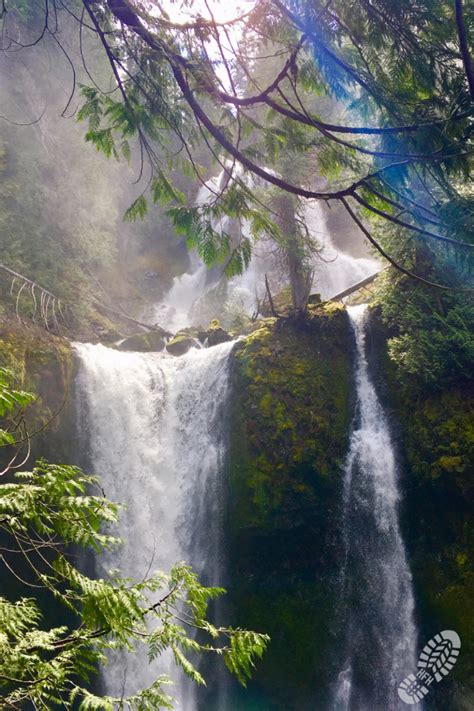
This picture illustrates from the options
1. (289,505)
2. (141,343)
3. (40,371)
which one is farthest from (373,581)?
(141,343)

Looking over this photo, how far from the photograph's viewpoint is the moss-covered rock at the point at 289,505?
905cm

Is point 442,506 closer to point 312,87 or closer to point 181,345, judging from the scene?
point 312,87

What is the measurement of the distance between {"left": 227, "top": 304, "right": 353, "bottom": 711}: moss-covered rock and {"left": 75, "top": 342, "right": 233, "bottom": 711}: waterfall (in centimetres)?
69

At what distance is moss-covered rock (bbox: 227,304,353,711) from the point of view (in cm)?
905

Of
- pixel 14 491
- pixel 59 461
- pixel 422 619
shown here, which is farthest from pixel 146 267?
pixel 14 491

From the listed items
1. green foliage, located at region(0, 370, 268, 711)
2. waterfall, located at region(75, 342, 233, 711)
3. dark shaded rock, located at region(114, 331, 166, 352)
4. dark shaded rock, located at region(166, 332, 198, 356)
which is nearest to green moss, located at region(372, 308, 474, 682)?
waterfall, located at region(75, 342, 233, 711)

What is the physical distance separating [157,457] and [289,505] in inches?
143

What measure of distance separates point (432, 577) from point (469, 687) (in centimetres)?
170

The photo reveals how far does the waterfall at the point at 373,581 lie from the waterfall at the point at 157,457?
9.93ft

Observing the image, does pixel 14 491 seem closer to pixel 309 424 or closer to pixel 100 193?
pixel 309 424

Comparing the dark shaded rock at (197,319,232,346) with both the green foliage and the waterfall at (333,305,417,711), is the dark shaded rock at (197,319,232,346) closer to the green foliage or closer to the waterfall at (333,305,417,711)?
the waterfall at (333,305,417,711)

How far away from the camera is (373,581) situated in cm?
872

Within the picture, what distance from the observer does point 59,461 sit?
9.90m

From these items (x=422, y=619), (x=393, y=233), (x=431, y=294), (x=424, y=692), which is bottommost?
(x=424, y=692)
